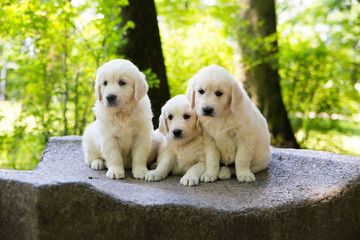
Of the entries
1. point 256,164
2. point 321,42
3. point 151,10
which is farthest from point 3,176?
point 321,42

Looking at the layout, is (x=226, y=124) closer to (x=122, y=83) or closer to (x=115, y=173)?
(x=122, y=83)

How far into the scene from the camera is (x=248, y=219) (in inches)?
127

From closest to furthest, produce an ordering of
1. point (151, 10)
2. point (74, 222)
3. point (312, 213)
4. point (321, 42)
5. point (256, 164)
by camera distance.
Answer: point (74, 222)
point (312, 213)
point (256, 164)
point (151, 10)
point (321, 42)

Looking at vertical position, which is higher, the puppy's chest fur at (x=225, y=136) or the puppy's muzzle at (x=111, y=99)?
the puppy's muzzle at (x=111, y=99)

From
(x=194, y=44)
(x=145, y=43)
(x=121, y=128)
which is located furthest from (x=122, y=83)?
(x=194, y=44)

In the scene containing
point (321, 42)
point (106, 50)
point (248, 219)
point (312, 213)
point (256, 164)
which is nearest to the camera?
point (248, 219)

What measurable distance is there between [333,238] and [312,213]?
0.44 meters

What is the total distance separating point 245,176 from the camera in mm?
3969

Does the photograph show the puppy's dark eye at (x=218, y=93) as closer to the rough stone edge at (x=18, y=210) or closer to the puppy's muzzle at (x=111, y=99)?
the puppy's muzzle at (x=111, y=99)

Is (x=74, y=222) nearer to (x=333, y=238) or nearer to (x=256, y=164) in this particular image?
(x=256, y=164)

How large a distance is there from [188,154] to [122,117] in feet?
2.82

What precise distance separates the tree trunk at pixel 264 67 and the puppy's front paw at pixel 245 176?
503cm

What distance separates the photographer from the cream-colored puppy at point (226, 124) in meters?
3.84

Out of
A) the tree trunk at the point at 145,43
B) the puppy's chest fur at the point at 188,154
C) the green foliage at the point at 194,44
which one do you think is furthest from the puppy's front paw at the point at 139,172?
the green foliage at the point at 194,44
